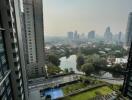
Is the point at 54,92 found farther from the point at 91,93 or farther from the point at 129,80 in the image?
the point at 129,80

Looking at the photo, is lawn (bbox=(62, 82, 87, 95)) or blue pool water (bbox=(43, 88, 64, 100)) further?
lawn (bbox=(62, 82, 87, 95))

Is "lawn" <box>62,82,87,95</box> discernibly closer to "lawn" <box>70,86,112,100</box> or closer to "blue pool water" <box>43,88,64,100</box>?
"blue pool water" <box>43,88,64,100</box>

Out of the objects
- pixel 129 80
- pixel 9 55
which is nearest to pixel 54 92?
pixel 129 80

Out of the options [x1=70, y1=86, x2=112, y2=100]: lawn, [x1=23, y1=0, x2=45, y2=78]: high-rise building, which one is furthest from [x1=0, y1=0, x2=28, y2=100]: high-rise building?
[x1=23, y1=0, x2=45, y2=78]: high-rise building

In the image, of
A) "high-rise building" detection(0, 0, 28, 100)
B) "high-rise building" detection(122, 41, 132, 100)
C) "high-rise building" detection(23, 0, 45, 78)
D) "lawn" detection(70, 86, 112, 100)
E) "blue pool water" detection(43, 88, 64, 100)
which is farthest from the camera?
"high-rise building" detection(23, 0, 45, 78)

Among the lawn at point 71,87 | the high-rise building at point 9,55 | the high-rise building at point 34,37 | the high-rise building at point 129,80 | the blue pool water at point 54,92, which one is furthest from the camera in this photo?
the high-rise building at point 34,37

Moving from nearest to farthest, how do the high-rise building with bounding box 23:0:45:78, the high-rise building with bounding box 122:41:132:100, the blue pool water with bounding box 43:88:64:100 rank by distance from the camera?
1. the high-rise building with bounding box 122:41:132:100
2. the blue pool water with bounding box 43:88:64:100
3. the high-rise building with bounding box 23:0:45:78

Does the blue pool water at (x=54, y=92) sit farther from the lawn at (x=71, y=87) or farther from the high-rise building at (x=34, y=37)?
the high-rise building at (x=34, y=37)

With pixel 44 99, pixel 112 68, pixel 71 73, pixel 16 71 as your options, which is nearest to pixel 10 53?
pixel 16 71

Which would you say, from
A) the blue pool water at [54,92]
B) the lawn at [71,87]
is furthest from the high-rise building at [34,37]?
the lawn at [71,87]
